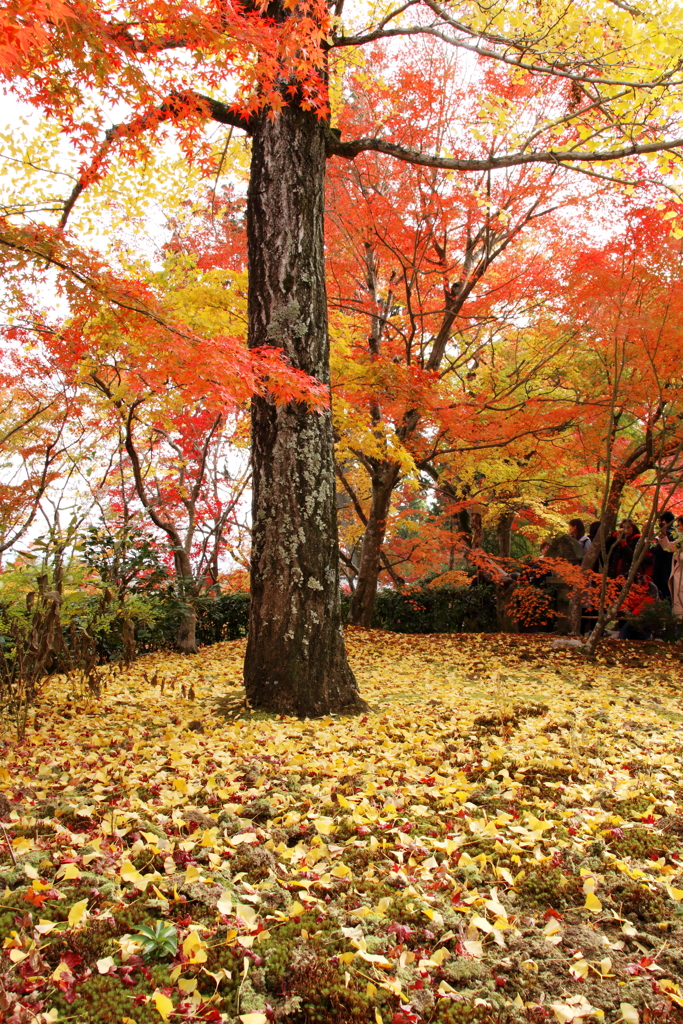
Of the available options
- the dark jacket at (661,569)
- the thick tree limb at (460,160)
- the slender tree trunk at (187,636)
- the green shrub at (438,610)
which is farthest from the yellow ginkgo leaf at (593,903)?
the green shrub at (438,610)

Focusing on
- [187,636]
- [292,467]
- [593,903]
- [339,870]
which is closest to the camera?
[593,903]

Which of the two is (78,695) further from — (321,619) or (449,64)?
(449,64)

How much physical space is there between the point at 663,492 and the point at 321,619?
6.25m

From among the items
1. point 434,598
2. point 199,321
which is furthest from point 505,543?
point 199,321

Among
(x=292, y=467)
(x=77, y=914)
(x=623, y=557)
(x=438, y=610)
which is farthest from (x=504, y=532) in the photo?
(x=77, y=914)

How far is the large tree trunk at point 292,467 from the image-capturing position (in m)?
4.04

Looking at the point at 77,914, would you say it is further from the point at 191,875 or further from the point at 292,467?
the point at 292,467

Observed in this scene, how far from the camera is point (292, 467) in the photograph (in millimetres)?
4098

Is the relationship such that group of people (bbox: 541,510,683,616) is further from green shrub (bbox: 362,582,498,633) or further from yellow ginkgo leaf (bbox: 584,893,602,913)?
yellow ginkgo leaf (bbox: 584,893,602,913)

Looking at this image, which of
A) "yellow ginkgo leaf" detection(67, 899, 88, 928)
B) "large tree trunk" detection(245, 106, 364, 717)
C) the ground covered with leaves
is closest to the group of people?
the ground covered with leaves

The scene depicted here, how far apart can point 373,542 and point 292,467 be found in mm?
4541

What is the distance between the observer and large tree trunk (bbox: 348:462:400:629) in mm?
8336

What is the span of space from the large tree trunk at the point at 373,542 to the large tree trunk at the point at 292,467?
4099 millimetres

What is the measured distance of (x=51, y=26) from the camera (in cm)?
378
